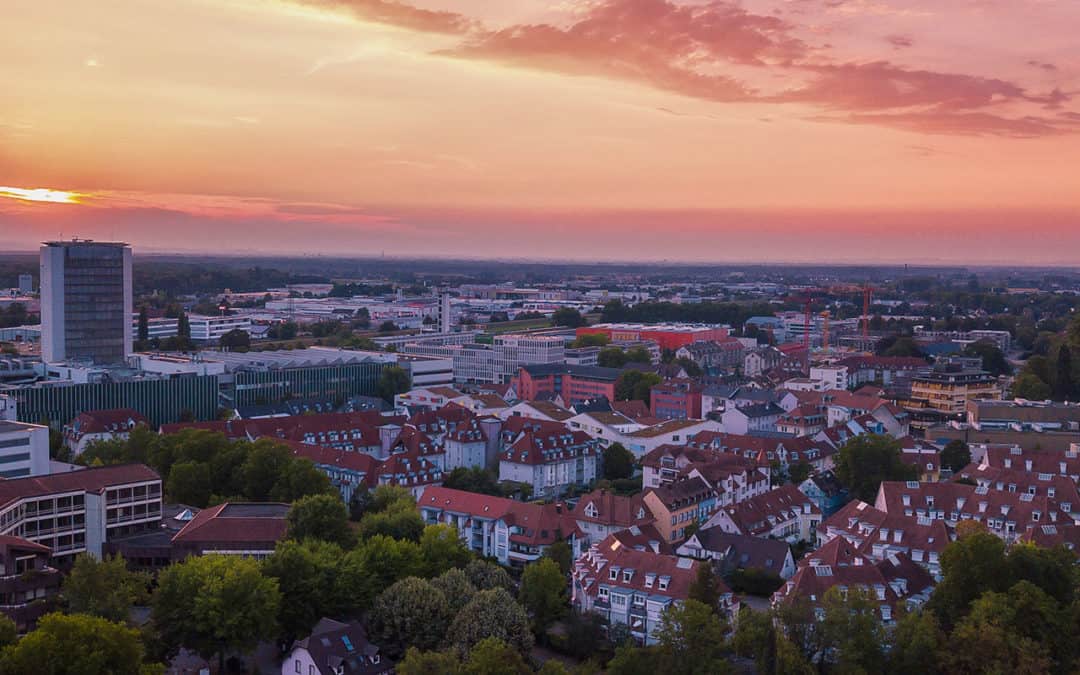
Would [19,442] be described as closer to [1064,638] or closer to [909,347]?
[1064,638]

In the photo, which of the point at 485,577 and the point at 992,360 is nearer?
the point at 485,577

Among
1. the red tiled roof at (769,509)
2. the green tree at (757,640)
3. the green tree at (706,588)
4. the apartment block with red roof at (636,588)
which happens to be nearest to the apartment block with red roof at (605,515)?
the red tiled roof at (769,509)

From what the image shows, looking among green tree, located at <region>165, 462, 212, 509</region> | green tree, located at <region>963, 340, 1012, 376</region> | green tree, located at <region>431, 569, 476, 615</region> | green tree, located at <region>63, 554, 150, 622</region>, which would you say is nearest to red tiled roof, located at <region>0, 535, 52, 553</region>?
green tree, located at <region>63, 554, 150, 622</region>

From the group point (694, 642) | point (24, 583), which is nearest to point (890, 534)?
point (694, 642)

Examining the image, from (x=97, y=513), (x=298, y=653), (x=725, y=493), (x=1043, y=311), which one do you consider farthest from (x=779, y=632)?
(x=1043, y=311)

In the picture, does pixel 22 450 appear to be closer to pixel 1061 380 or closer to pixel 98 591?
pixel 98 591

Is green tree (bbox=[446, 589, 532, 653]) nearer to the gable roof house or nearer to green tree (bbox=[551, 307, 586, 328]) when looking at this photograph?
the gable roof house
